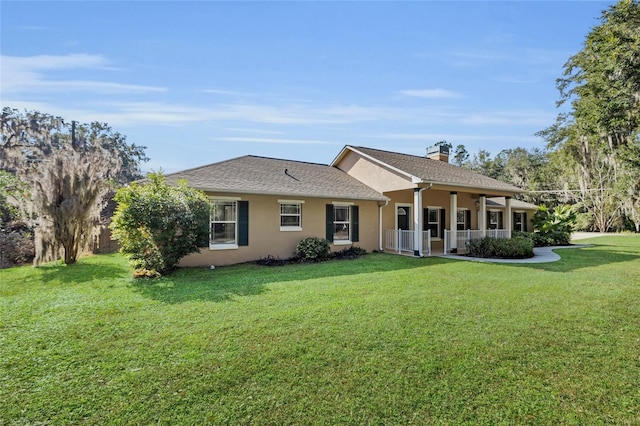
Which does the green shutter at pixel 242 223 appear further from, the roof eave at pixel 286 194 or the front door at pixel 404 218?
the front door at pixel 404 218

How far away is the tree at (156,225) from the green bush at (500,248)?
10.7 metres

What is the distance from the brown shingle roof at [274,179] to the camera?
404 inches

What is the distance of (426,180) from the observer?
12211 mm

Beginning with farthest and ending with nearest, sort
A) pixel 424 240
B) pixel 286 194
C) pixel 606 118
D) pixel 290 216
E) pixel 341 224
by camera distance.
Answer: pixel 606 118
pixel 424 240
pixel 341 224
pixel 290 216
pixel 286 194

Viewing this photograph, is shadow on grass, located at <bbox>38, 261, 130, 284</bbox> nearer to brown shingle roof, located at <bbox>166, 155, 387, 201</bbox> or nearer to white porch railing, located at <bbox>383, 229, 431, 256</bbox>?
brown shingle roof, located at <bbox>166, 155, 387, 201</bbox>

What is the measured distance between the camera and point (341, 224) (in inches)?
514

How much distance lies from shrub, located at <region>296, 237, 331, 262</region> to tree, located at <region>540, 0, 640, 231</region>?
61.6 feet

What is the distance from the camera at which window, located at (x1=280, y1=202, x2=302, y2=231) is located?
38.0 feet

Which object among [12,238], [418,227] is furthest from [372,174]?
[12,238]

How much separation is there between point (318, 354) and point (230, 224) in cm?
739

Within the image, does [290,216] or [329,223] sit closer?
[290,216]

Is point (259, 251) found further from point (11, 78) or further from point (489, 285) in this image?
point (11, 78)

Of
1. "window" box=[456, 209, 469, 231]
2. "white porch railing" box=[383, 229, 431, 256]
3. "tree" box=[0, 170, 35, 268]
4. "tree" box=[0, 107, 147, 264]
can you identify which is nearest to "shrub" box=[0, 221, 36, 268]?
"tree" box=[0, 170, 35, 268]

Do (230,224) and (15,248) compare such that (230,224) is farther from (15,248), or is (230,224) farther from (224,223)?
(15,248)
